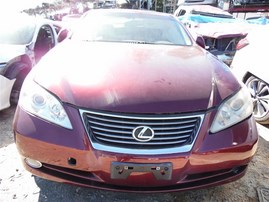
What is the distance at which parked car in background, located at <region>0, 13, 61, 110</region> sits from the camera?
11.2ft

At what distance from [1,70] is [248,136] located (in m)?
2.77

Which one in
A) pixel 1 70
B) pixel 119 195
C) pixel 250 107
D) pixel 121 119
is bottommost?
pixel 119 195

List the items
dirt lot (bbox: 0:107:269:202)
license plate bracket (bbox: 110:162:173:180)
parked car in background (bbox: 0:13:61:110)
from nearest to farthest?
1. license plate bracket (bbox: 110:162:173:180)
2. dirt lot (bbox: 0:107:269:202)
3. parked car in background (bbox: 0:13:61:110)

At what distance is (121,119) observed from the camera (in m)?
1.68

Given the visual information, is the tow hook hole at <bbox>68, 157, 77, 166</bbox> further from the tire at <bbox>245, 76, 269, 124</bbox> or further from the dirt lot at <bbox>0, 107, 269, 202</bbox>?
the tire at <bbox>245, 76, 269, 124</bbox>

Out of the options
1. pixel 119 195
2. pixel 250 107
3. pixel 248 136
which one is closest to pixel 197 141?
pixel 248 136

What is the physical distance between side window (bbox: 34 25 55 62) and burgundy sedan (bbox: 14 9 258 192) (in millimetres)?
2937

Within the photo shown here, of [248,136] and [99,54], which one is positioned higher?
[99,54]

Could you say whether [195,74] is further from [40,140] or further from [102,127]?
[40,140]

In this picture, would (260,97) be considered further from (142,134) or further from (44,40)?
(44,40)

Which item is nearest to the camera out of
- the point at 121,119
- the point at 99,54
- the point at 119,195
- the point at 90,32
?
the point at 121,119

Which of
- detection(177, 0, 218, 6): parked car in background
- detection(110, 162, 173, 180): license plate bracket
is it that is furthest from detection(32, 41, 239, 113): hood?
detection(177, 0, 218, 6): parked car in background

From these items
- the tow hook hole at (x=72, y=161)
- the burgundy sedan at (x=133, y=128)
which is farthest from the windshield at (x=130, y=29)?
the tow hook hole at (x=72, y=161)

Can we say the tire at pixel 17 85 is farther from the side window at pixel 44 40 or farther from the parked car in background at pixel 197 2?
the parked car in background at pixel 197 2
